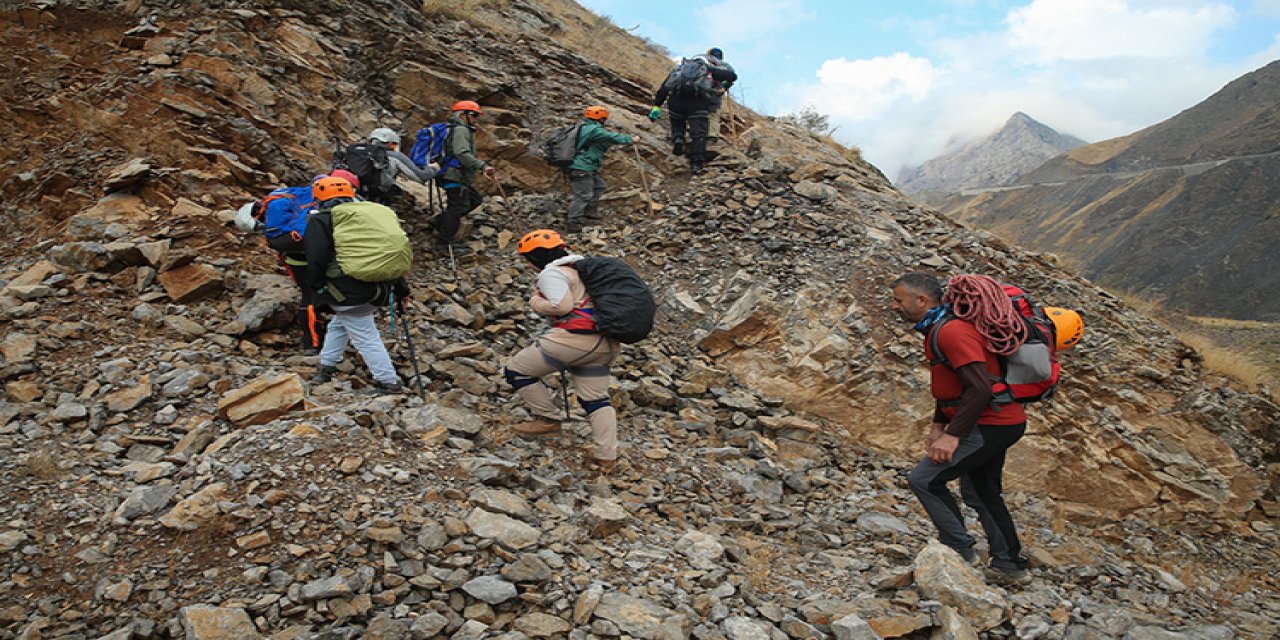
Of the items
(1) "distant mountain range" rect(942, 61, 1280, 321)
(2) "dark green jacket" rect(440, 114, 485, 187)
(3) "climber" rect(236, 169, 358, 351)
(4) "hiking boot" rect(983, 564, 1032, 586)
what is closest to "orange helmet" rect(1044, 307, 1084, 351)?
(4) "hiking boot" rect(983, 564, 1032, 586)

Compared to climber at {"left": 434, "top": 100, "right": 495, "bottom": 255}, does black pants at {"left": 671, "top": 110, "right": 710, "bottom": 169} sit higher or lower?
higher

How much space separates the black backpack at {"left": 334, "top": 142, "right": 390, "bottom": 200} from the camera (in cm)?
699

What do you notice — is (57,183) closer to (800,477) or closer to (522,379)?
(522,379)

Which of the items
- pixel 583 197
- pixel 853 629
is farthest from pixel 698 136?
pixel 853 629

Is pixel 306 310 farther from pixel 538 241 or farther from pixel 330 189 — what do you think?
pixel 538 241

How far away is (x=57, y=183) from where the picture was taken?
20.9 feet

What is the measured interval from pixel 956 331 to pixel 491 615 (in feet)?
9.78

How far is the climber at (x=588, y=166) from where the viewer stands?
30.8ft

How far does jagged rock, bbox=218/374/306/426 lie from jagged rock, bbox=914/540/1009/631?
14.1 feet

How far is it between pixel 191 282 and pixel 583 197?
5.50 metres

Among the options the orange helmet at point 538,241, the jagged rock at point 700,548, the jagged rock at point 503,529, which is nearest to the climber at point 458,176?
the orange helmet at point 538,241

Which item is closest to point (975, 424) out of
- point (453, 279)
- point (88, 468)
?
point (88, 468)

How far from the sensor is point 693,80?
10281 millimetres

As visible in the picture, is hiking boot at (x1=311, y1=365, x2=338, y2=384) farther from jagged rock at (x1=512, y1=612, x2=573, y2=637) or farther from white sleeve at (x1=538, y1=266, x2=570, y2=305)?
jagged rock at (x1=512, y1=612, x2=573, y2=637)
